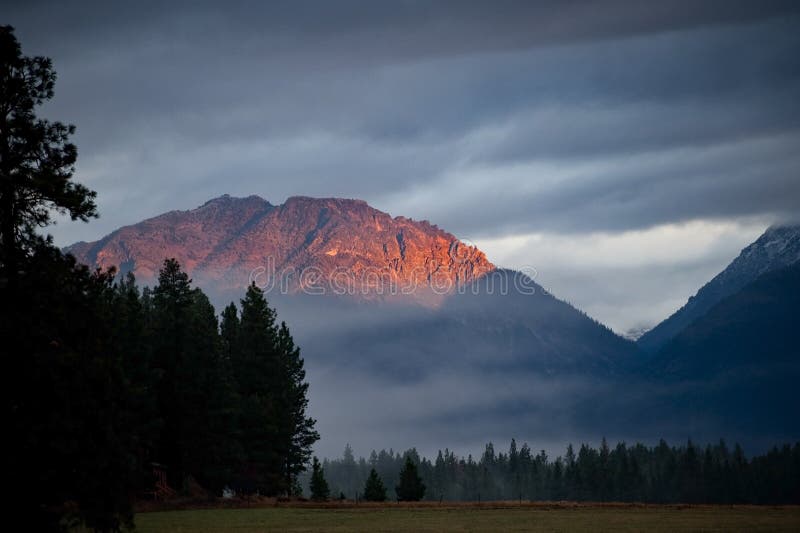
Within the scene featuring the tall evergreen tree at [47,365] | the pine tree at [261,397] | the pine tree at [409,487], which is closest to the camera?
the tall evergreen tree at [47,365]

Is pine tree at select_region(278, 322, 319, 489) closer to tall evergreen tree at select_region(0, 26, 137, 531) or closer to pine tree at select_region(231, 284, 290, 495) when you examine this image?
pine tree at select_region(231, 284, 290, 495)

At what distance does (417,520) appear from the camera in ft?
209

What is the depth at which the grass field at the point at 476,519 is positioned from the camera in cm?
5591

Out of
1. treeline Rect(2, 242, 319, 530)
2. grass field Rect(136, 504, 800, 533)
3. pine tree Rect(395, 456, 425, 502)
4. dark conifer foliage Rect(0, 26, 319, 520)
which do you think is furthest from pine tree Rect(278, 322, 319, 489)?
dark conifer foliage Rect(0, 26, 319, 520)

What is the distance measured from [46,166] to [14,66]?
4.25 metres

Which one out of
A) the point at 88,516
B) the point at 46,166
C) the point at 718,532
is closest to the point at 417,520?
the point at 718,532

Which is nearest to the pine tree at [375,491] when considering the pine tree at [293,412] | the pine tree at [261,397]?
the pine tree at [293,412]

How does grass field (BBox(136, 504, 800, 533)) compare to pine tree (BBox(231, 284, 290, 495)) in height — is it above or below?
below

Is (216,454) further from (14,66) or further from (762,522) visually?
(14,66)

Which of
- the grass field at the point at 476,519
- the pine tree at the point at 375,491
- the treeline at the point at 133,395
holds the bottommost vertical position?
the grass field at the point at 476,519

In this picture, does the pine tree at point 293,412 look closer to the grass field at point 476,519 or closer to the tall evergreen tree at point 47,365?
the grass field at point 476,519

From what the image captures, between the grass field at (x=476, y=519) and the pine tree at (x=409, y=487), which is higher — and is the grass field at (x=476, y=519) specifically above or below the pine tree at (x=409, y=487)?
below

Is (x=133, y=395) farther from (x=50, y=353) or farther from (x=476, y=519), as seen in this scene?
(x=476, y=519)

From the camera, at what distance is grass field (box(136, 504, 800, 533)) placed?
5591cm
